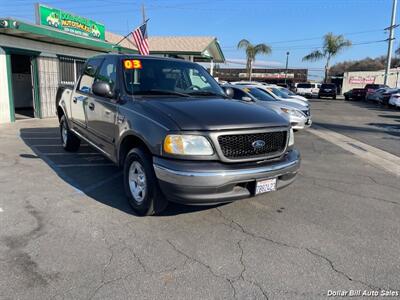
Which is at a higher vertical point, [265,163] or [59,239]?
[265,163]

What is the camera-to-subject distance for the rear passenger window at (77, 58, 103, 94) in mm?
→ 5688

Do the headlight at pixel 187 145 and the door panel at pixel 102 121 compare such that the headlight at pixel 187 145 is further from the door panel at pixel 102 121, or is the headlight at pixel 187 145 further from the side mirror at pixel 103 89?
the side mirror at pixel 103 89

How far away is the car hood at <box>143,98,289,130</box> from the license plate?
2.04ft

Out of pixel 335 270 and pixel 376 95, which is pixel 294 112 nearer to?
pixel 335 270

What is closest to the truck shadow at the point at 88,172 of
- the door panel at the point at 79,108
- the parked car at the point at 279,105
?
the door panel at the point at 79,108

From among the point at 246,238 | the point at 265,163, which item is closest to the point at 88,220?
the point at 246,238

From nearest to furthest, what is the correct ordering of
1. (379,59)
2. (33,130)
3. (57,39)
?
1. (33,130)
2. (57,39)
3. (379,59)

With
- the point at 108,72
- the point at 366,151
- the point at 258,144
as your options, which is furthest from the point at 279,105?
the point at 258,144

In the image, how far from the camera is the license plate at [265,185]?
3.73 meters

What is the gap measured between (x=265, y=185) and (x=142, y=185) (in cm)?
144

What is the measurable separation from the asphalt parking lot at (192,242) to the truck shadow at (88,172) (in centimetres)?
4

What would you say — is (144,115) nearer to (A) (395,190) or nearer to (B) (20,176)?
(B) (20,176)

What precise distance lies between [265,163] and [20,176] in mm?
4233

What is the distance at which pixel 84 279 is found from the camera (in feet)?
9.64
